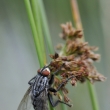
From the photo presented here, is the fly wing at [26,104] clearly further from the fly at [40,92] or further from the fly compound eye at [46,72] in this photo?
the fly compound eye at [46,72]

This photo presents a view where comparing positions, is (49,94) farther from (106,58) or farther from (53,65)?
(106,58)

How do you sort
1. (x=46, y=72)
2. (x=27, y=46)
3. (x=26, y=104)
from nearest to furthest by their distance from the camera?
(x=46, y=72), (x=26, y=104), (x=27, y=46)

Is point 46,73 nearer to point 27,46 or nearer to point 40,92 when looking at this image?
point 40,92

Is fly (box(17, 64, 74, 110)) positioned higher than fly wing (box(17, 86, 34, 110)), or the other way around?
fly (box(17, 64, 74, 110))

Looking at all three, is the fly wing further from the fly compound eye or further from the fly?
the fly compound eye

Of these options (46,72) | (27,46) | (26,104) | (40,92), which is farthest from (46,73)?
(27,46)

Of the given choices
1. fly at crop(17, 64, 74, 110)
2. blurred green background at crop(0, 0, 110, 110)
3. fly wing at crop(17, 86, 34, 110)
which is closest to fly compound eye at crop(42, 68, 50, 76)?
fly at crop(17, 64, 74, 110)

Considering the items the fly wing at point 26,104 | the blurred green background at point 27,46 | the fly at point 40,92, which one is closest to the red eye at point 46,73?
the fly at point 40,92

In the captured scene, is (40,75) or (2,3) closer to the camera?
(40,75)

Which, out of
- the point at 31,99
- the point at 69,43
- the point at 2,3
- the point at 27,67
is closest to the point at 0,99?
the point at 27,67
